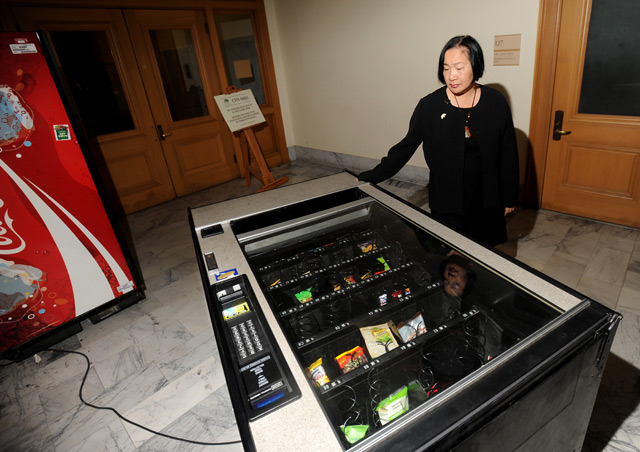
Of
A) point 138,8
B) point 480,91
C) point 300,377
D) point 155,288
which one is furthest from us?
point 138,8

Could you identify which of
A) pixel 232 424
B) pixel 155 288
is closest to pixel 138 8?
pixel 155 288

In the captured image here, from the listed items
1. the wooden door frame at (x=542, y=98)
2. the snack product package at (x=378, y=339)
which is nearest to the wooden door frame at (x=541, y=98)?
the wooden door frame at (x=542, y=98)

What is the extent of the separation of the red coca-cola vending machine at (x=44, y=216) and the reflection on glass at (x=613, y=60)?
3704 millimetres

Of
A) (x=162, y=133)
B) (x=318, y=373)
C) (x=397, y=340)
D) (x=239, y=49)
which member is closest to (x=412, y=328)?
(x=397, y=340)

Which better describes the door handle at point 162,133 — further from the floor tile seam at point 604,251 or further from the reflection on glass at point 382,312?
the floor tile seam at point 604,251

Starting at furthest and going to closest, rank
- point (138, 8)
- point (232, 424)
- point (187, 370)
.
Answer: point (138, 8) < point (187, 370) < point (232, 424)

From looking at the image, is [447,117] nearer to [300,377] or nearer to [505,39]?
[300,377]

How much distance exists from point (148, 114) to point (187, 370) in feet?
11.2

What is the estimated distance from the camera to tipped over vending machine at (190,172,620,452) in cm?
72

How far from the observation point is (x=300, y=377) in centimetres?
81

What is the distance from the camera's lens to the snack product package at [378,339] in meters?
1.03

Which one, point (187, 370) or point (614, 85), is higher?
point (614, 85)

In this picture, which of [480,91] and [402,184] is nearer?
[480,91]

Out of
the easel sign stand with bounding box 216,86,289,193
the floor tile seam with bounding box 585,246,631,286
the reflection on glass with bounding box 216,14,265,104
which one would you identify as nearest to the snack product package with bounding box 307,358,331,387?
the floor tile seam with bounding box 585,246,631,286
